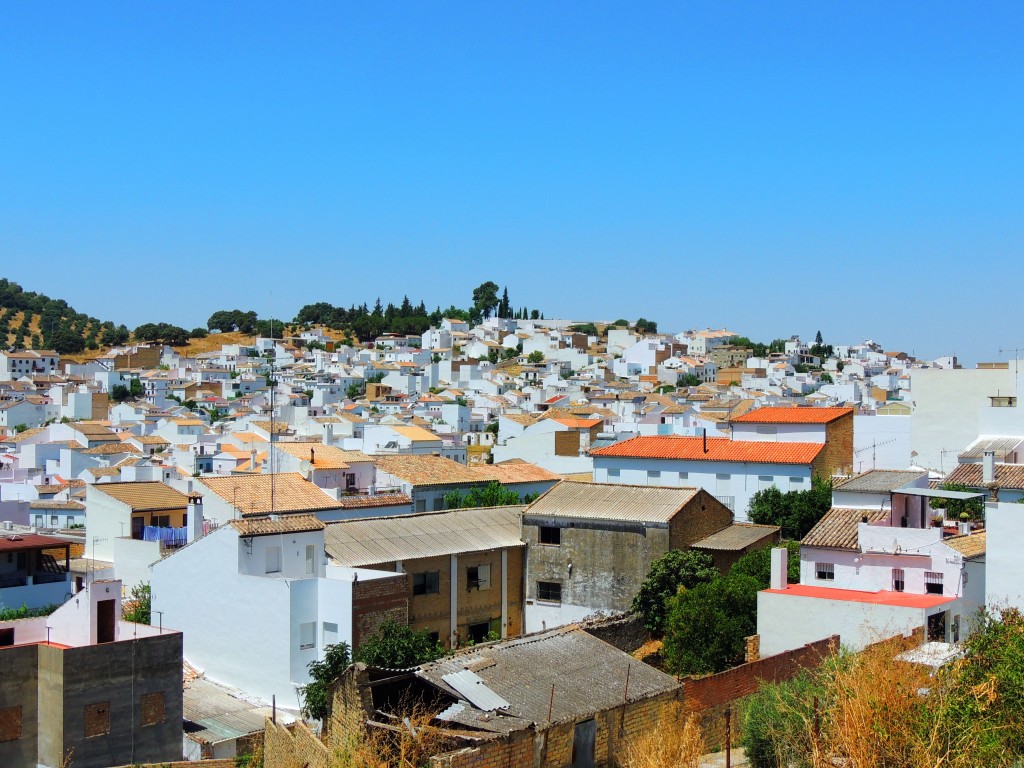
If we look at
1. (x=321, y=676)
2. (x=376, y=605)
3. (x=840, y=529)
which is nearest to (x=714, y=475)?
(x=840, y=529)

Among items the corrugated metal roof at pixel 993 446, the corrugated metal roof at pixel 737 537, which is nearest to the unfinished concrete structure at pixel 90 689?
the corrugated metal roof at pixel 737 537

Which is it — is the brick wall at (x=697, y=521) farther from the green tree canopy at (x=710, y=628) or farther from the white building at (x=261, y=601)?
the white building at (x=261, y=601)

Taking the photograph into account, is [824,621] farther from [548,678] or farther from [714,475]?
[714,475]

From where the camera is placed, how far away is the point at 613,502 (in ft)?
101

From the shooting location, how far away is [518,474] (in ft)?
143

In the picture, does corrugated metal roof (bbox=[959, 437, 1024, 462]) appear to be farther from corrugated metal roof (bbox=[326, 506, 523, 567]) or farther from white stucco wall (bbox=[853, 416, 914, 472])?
corrugated metal roof (bbox=[326, 506, 523, 567])

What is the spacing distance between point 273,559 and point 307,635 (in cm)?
199

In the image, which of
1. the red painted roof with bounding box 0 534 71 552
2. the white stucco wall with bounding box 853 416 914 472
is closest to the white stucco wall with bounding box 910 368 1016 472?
the white stucco wall with bounding box 853 416 914 472

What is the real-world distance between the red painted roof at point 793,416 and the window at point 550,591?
10503 mm

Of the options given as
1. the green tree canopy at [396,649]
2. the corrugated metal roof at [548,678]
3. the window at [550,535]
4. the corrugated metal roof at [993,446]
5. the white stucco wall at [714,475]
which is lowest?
the green tree canopy at [396,649]

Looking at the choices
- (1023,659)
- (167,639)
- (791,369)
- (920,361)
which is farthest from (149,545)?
(920,361)

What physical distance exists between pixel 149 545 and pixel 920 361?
13121 centimetres

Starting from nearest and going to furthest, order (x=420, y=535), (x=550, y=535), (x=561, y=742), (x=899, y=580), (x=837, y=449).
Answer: (x=561, y=742)
(x=899, y=580)
(x=420, y=535)
(x=550, y=535)
(x=837, y=449)

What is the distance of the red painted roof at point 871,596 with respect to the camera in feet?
68.6
